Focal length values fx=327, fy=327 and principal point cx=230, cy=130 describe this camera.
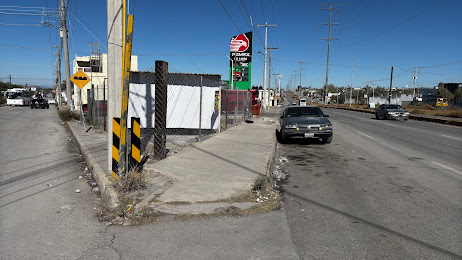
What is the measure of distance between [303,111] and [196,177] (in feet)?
27.4

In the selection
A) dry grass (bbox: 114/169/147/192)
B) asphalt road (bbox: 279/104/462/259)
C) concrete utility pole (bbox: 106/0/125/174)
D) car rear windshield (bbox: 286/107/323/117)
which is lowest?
asphalt road (bbox: 279/104/462/259)

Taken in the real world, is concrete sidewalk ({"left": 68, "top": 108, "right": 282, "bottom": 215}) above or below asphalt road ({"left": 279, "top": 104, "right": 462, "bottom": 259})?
above

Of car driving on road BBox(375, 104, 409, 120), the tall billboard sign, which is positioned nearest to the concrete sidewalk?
car driving on road BBox(375, 104, 409, 120)

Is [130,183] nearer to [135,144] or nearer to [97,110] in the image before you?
[135,144]

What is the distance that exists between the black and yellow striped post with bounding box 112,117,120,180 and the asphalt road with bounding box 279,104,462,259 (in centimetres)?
301

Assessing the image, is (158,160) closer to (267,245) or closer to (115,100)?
(115,100)

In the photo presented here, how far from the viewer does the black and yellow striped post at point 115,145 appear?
5.66 m

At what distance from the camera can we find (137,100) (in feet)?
45.7

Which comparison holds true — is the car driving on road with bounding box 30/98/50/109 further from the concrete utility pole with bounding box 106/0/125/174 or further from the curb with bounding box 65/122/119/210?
the concrete utility pole with bounding box 106/0/125/174

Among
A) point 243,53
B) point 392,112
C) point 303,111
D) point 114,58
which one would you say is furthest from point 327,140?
point 243,53

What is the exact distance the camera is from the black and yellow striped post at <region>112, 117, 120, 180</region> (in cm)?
566

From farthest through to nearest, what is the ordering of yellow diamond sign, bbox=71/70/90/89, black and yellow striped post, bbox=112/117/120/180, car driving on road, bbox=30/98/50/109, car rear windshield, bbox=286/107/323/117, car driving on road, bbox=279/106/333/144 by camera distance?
car driving on road, bbox=30/98/50/109 → yellow diamond sign, bbox=71/70/90/89 → car rear windshield, bbox=286/107/323/117 → car driving on road, bbox=279/106/333/144 → black and yellow striped post, bbox=112/117/120/180

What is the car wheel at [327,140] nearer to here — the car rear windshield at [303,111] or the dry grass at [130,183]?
the car rear windshield at [303,111]

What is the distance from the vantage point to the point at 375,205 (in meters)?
5.15
